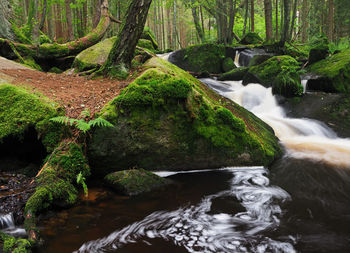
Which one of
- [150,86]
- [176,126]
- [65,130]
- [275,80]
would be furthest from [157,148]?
[275,80]

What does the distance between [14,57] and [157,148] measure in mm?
7163

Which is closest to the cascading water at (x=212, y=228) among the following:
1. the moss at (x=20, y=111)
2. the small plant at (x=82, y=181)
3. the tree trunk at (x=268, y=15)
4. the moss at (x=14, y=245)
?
the moss at (x=14, y=245)

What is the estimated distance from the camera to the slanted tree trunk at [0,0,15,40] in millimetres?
8570

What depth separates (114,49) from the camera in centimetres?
583

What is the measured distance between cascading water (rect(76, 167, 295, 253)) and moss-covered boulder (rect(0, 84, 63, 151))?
6.23ft

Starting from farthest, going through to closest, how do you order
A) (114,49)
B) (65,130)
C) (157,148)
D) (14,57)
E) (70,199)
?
(14,57) < (114,49) < (157,148) < (65,130) < (70,199)

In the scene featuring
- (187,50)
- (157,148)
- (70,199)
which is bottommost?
(70,199)

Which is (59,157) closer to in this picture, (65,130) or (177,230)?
(65,130)

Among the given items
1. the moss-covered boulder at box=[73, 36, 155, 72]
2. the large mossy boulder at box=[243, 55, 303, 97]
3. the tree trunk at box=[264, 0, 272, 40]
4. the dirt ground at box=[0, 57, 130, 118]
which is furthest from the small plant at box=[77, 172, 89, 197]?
the tree trunk at box=[264, 0, 272, 40]

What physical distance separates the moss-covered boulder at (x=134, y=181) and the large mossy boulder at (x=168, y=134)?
1.13 feet

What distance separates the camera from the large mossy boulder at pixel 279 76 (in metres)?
8.12

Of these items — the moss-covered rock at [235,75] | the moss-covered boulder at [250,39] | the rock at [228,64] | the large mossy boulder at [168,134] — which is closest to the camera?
the large mossy boulder at [168,134]

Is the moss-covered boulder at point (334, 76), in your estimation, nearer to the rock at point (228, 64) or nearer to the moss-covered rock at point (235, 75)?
the moss-covered rock at point (235, 75)

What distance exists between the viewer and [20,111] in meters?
3.73
